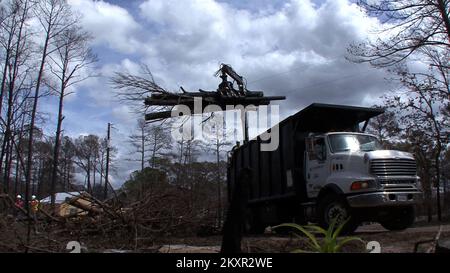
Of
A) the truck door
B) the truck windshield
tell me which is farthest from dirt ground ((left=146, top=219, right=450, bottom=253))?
the truck windshield

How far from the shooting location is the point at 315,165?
1177 cm

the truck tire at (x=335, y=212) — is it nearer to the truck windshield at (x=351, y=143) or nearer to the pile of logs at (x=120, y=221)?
the truck windshield at (x=351, y=143)

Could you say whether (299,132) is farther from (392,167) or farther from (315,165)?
(392,167)

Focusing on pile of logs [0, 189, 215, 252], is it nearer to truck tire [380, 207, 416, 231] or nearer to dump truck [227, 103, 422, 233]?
dump truck [227, 103, 422, 233]

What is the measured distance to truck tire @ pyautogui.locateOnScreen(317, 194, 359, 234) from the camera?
1048 centimetres

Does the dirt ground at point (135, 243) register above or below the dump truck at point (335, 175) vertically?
below

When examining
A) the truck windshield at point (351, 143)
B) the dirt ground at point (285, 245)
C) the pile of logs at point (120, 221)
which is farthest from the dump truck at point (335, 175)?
the pile of logs at point (120, 221)

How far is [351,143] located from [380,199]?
181cm

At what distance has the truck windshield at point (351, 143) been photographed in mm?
11336

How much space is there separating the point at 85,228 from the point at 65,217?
2.67ft

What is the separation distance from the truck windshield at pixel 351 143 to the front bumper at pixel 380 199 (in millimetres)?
1363

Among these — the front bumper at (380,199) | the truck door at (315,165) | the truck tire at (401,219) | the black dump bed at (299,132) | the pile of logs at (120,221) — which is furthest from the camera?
the black dump bed at (299,132)
